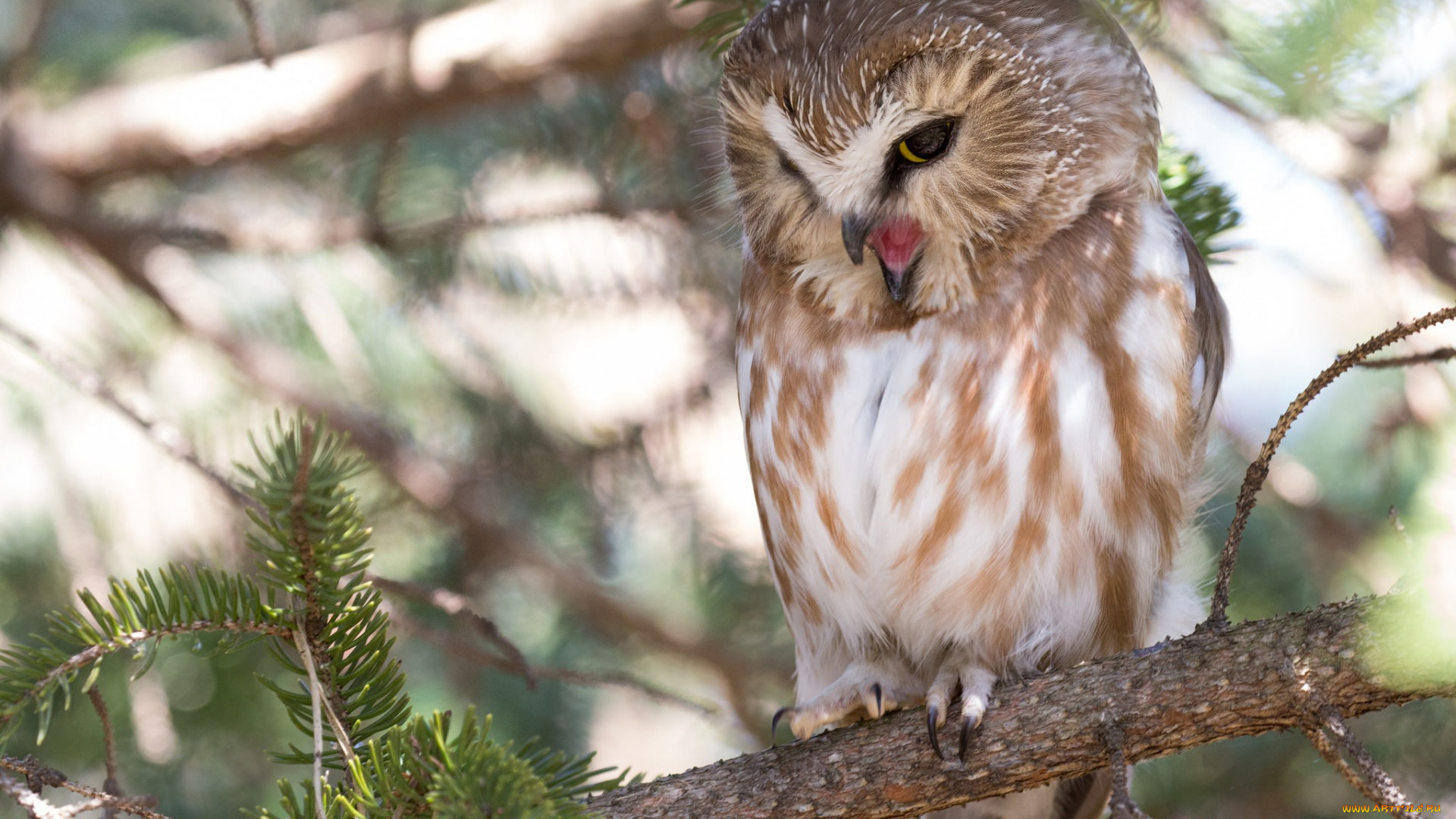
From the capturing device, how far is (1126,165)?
6.05 ft

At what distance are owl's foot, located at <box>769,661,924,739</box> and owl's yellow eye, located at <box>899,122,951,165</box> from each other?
0.77 m

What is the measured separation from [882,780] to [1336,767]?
547 millimetres

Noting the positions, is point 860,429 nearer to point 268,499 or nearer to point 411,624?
point 411,624

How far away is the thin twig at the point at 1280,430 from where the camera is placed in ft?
→ 4.09

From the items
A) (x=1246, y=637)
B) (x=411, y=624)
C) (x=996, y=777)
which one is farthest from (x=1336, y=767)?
(x=411, y=624)

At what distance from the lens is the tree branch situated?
2445 mm

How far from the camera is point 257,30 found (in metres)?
2.08

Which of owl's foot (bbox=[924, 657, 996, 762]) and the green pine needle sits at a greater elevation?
the green pine needle

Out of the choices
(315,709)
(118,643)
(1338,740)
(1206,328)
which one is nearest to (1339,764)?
(1338,740)

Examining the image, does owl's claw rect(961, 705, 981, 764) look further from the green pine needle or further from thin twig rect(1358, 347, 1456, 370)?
the green pine needle

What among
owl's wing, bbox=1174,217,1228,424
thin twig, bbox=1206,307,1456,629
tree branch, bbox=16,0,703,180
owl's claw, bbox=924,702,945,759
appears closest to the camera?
thin twig, bbox=1206,307,1456,629

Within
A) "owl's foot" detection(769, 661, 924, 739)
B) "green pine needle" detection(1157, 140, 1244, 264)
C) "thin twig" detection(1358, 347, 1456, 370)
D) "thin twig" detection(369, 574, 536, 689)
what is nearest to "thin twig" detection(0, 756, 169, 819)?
"thin twig" detection(369, 574, 536, 689)

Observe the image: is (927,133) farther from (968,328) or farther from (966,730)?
(966,730)

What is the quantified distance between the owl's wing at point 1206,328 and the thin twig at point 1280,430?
1.77 ft
